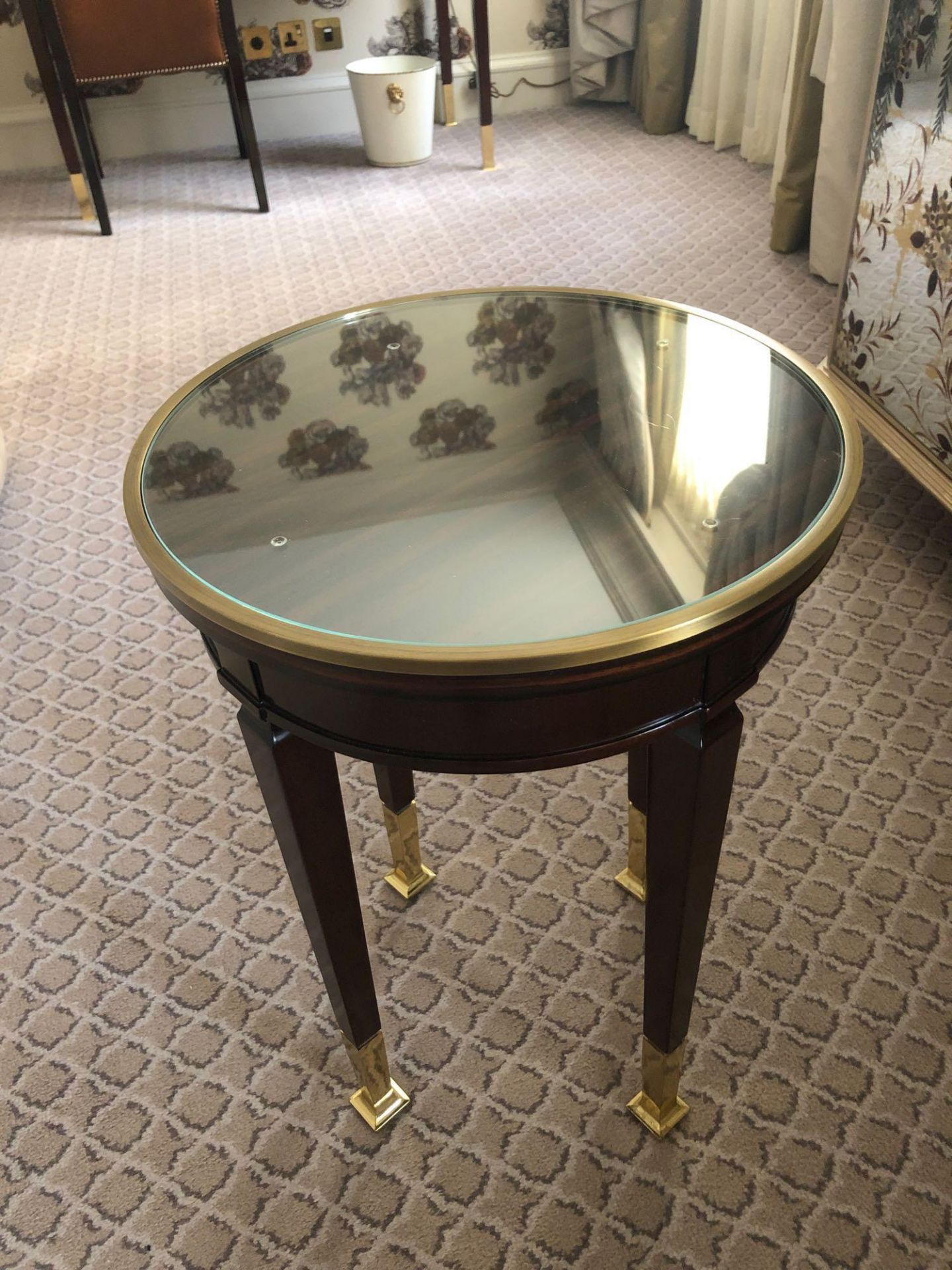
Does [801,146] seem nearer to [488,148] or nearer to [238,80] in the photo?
[488,148]

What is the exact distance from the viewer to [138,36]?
3.03 meters

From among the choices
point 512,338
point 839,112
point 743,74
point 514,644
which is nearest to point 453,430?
point 512,338


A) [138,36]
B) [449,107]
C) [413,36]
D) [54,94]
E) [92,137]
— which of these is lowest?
[449,107]

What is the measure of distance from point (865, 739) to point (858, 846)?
20cm

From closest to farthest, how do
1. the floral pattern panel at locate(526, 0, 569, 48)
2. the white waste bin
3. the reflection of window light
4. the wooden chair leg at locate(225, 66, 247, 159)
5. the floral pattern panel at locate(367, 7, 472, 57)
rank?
the reflection of window light < the white waste bin < the wooden chair leg at locate(225, 66, 247, 159) < the floral pattern panel at locate(367, 7, 472, 57) < the floral pattern panel at locate(526, 0, 569, 48)

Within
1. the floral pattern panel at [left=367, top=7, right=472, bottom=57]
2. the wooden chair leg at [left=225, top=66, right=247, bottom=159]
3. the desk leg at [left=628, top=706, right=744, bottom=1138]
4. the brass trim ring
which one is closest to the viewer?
the brass trim ring

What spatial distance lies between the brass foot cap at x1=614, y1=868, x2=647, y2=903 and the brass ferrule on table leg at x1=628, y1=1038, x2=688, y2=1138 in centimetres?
25

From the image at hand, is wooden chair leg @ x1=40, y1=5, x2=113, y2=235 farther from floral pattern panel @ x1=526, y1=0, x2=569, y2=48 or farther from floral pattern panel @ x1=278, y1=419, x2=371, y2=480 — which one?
floral pattern panel @ x1=278, y1=419, x2=371, y2=480

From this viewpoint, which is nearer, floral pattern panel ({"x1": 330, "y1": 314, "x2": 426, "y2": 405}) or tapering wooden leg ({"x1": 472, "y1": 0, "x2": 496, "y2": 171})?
floral pattern panel ({"x1": 330, "y1": 314, "x2": 426, "y2": 405})

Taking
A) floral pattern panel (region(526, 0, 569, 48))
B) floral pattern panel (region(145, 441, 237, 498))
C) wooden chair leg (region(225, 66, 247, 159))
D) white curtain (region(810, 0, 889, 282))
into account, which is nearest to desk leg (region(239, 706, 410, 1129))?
floral pattern panel (region(145, 441, 237, 498))

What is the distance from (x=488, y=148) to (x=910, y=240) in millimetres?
2262

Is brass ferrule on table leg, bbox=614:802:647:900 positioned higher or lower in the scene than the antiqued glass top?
lower

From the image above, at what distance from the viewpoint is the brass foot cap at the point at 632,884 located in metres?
1.29

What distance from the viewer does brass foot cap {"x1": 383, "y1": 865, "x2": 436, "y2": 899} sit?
1322mm
